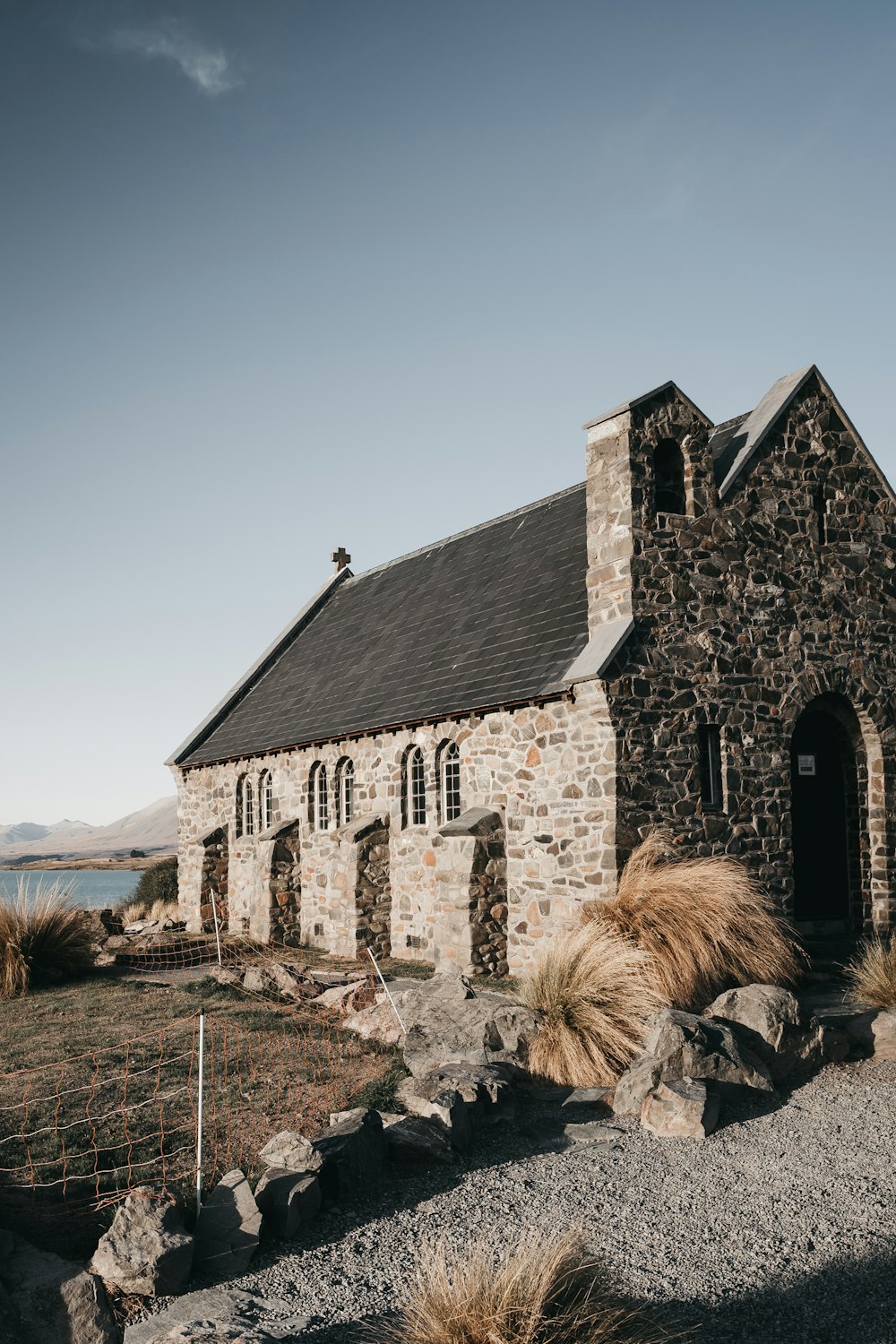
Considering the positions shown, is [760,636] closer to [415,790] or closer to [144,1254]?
[415,790]

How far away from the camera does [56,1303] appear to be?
6.09 m

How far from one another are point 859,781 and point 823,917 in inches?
88.1

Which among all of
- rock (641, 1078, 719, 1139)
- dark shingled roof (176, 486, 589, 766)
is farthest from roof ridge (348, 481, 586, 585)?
rock (641, 1078, 719, 1139)

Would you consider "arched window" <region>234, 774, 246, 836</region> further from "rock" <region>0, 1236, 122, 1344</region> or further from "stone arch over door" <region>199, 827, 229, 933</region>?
"rock" <region>0, 1236, 122, 1344</region>

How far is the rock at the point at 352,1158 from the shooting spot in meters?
7.55

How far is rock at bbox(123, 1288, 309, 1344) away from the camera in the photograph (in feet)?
18.1

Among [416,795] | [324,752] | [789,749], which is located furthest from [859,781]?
[324,752]

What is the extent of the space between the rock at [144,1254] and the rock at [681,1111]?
13.6ft

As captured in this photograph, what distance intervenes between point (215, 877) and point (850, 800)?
594 inches

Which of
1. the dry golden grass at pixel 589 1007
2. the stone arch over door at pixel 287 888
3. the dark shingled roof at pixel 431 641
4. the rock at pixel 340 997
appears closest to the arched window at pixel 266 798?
the dark shingled roof at pixel 431 641

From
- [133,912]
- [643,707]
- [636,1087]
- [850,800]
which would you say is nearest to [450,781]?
[643,707]

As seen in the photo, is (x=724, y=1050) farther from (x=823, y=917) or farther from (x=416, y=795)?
(x=416, y=795)

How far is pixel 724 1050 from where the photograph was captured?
32.4ft

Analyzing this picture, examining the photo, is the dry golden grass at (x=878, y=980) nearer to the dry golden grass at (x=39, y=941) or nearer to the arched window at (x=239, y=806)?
the dry golden grass at (x=39, y=941)
